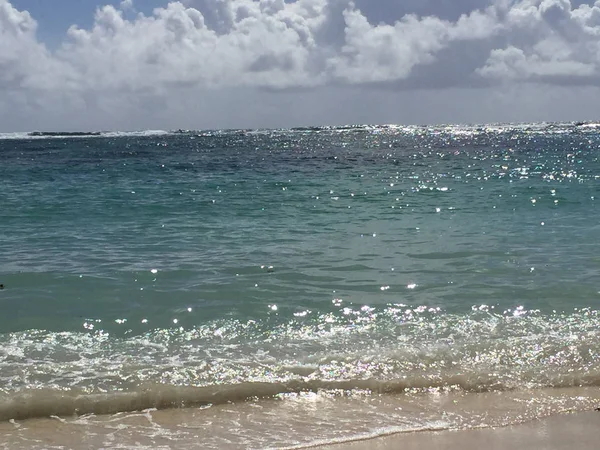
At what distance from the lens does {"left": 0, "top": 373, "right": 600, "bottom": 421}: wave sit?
262 inches

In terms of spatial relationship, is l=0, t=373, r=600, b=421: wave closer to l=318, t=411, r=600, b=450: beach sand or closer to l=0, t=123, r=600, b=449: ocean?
l=0, t=123, r=600, b=449: ocean

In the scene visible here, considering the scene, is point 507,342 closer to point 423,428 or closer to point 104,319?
point 423,428

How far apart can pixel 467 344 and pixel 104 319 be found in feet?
17.7

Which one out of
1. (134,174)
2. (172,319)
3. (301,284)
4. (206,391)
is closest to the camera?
(206,391)

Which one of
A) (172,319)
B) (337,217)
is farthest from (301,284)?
(337,217)

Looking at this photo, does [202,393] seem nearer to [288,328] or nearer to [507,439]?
[288,328]

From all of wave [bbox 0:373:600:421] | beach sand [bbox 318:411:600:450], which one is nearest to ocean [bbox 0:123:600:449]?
wave [bbox 0:373:600:421]

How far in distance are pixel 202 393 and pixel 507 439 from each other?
3.21 meters

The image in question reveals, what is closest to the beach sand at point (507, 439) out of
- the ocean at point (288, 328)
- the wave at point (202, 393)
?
the ocean at point (288, 328)

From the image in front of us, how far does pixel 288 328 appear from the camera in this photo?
29.9 ft

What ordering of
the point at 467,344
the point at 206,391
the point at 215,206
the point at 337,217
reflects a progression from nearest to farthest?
the point at 206,391 < the point at 467,344 < the point at 337,217 < the point at 215,206

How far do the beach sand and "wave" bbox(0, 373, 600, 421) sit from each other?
1006 mm

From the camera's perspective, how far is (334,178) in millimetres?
37531

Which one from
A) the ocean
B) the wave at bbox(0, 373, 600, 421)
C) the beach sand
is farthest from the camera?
the wave at bbox(0, 373, 600, 421)
